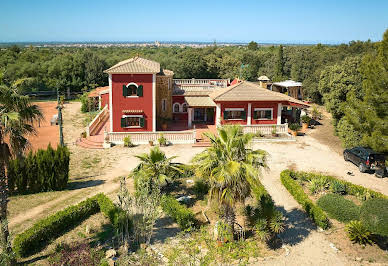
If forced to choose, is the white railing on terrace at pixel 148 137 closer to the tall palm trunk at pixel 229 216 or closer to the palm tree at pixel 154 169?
the palm tree at pixel 154 169

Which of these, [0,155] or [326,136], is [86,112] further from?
[0,155]

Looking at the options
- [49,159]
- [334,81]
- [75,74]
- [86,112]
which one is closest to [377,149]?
[334,81]

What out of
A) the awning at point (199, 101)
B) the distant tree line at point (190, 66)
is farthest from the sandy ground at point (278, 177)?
the distant tree line at point (190, 66)

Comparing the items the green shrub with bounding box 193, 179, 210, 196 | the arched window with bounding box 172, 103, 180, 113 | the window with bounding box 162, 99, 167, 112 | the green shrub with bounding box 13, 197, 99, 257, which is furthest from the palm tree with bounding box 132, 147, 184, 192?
the arched window with bounding box 172, 103, 180, 113

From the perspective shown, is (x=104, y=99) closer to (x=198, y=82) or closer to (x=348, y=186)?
(x=198, y=82)

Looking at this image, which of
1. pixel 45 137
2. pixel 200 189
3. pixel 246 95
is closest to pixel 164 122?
pixel 246 95
